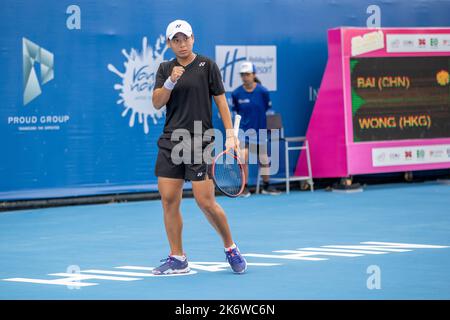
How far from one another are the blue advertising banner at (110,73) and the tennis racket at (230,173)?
6813mm

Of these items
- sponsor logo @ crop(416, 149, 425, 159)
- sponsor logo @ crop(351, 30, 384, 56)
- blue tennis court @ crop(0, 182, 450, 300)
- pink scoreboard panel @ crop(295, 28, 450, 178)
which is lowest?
blue tennis court @ crop(0, 182, 450, 300)

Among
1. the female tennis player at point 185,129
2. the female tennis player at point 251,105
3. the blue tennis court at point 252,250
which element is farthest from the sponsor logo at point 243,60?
the female tennis player at point 185,129

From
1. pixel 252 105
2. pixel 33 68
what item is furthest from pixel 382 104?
pixel 33 68

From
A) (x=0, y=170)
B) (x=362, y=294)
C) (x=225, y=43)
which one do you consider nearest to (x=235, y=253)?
(x=362, y=294)

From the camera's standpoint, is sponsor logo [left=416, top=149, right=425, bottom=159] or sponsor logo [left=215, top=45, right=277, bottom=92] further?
sponsor logo [left=416, top=149, right=425, bottom=159]

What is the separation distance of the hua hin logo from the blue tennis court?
1535 mm

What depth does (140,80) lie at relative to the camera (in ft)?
55.9

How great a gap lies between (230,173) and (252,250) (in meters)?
1.61

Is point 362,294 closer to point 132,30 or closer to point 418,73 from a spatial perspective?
point 132,30

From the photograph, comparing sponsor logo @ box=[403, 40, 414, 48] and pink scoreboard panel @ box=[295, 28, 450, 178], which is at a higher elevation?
sponsor logo @ box=[403, 40, 414, 48]

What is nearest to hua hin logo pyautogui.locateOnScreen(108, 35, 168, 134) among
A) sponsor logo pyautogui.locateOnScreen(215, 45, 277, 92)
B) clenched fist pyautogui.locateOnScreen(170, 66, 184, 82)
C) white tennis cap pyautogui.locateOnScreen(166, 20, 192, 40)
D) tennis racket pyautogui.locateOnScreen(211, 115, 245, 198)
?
sponsor logo pyautogui.locateOnScreen(215, 45, 277, 92)

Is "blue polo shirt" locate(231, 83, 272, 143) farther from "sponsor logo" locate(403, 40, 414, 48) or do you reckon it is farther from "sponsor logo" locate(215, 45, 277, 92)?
"sponsor logo" locate(403, 40, 414, 48)

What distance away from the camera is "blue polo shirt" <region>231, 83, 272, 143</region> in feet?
57.8

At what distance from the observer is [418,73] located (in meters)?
18.8
